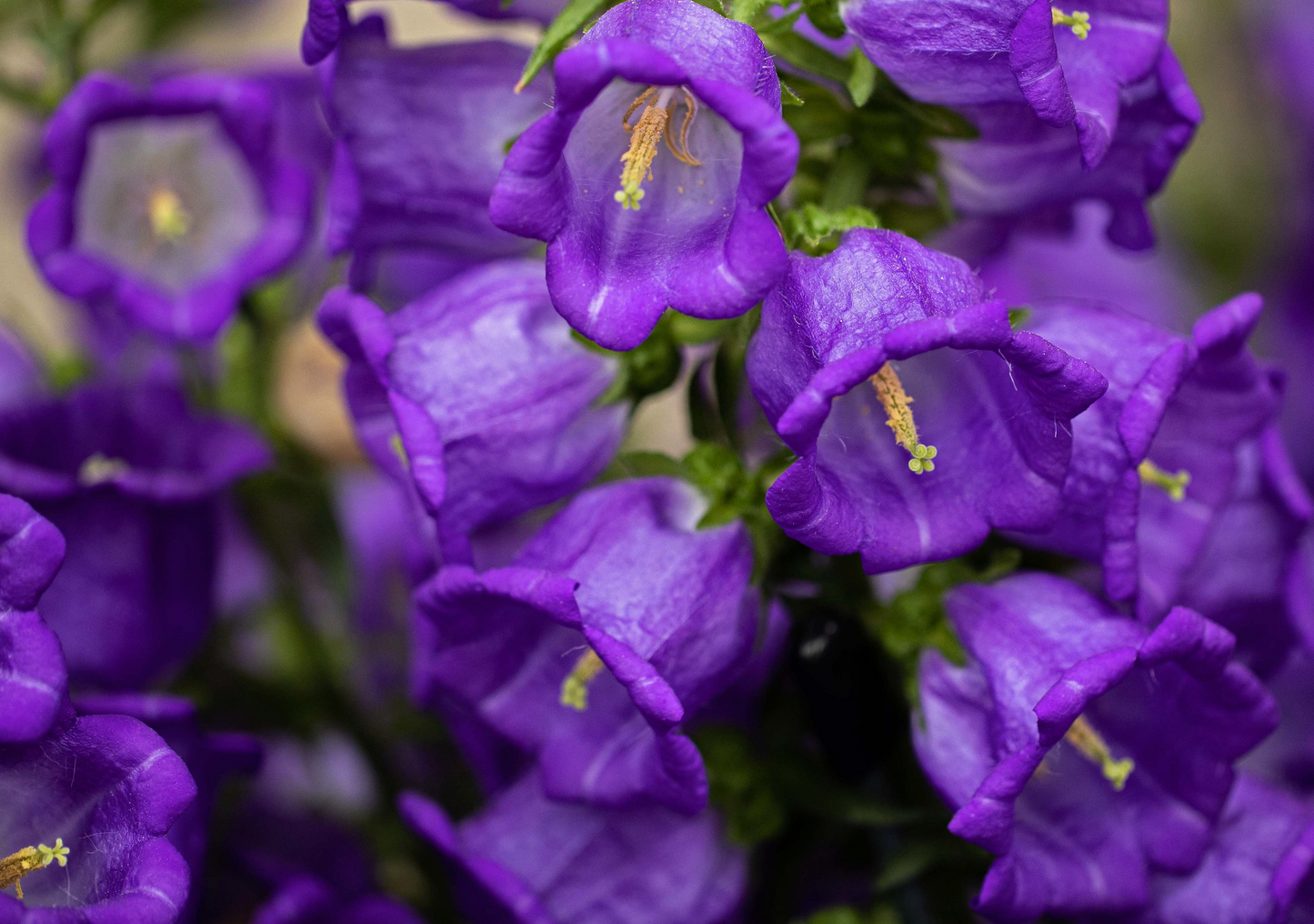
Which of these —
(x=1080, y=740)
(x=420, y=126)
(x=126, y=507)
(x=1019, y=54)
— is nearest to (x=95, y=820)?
(x=126, y=507)

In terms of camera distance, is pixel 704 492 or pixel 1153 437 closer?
pixel 1153 437

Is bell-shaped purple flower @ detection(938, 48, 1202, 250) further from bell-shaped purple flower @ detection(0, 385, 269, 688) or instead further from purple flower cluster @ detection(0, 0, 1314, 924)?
bell-shaped purple flower @ detection(0, 385, 269, 688)

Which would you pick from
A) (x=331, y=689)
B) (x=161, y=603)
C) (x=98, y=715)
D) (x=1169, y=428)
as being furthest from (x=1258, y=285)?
(x=98, y=715)

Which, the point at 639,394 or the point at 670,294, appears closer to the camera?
the point at 670,294

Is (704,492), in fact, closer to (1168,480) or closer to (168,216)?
(1168,480)

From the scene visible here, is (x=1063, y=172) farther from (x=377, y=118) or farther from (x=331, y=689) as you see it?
(x=331, y=689)

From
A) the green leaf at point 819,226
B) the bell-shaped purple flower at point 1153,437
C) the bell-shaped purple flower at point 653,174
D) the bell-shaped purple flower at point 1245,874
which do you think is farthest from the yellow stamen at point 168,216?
the bell-shaped purple flower at point 1245,874

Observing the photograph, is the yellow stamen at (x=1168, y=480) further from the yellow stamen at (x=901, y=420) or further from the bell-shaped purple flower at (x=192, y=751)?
the bell-shaped purple flower at (x=192, y=751)
